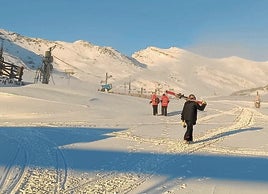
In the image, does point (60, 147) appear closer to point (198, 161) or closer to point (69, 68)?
point (198, 161)

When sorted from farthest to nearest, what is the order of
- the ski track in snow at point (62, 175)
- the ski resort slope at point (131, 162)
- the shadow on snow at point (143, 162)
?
the shadow on snow at point (143, 162)
the ski resort slope at point (131, 162)
the ski track in snow at point (62, 175)

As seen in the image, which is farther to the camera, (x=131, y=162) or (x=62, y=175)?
(x=131, y=162)

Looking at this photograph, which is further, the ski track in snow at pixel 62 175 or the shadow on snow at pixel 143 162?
the shadow on snow at pixel 143 162

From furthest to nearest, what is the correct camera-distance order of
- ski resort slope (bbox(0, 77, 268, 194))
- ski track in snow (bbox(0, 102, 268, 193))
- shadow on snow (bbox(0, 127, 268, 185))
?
shadow on snow (bbox(0, 127, 268, 185)) → ski resort slope (bbox(0, 77, 268, 194)) → ski track in snow (bbox(0, 102, 268, 193))

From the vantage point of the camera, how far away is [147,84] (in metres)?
172

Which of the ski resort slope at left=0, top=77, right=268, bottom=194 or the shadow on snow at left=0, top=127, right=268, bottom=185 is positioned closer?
the ski resort slope at left=0, top=77, right=268, bottom=194

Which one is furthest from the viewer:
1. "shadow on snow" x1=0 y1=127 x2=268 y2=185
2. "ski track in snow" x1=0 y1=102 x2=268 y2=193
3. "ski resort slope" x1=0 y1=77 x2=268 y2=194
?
"shadow on snow" x1=0 y1=127 x2=268 y2=185

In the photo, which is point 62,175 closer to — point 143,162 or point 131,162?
point 131,162

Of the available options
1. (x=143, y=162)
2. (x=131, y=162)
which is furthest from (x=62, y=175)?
(x=143, y=162)

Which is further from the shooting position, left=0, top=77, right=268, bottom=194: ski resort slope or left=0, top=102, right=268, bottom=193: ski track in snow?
left=0, top=77, right=268, bottom=194: ski resort slope

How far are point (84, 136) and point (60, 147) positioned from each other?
2990 mm

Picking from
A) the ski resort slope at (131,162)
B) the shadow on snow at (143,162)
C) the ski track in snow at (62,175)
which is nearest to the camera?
the ski track in snow at (62,175)

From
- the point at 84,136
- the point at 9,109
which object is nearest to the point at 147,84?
the point at 9,109

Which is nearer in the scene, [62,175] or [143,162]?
[62,175]
